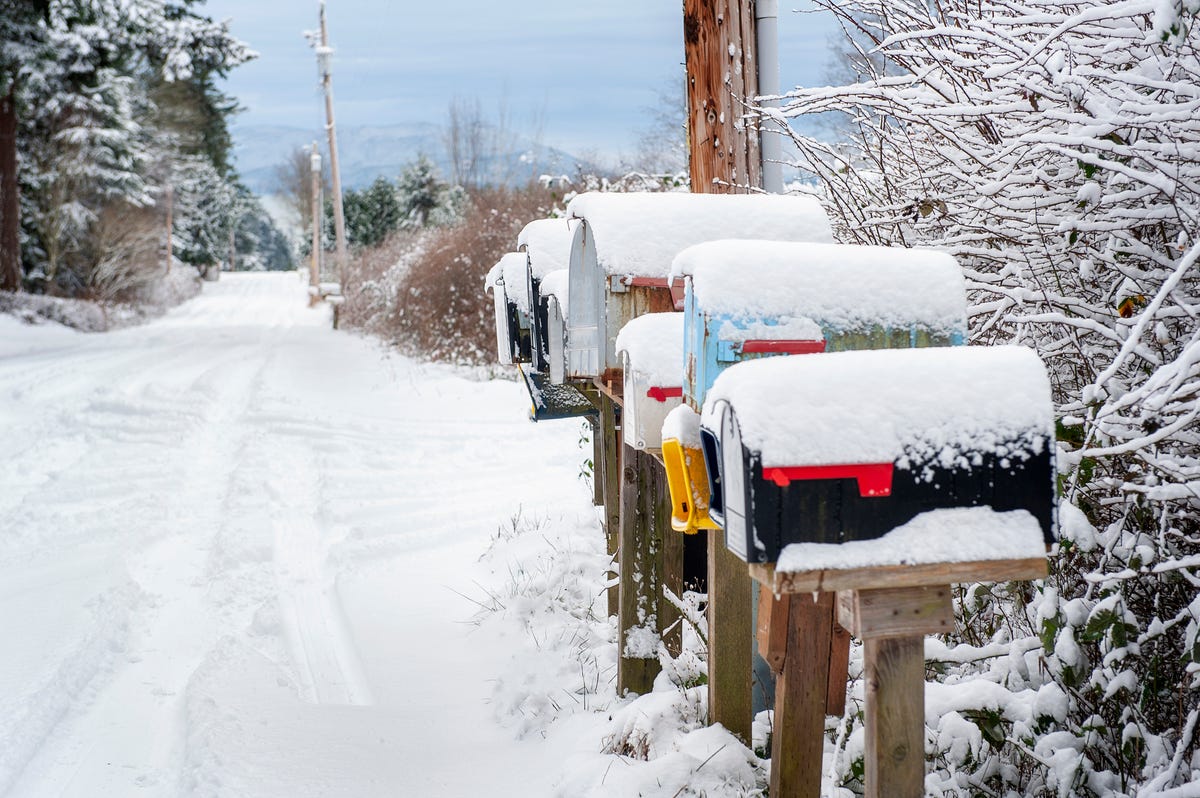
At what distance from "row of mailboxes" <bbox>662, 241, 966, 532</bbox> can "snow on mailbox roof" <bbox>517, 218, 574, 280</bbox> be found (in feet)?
7.15

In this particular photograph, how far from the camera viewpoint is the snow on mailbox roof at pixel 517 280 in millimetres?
4688

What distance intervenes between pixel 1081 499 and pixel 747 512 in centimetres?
134

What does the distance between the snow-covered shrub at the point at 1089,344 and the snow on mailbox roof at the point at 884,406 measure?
15.5 inches

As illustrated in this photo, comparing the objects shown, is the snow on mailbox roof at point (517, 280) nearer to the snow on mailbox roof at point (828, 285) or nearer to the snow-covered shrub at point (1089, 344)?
the snow-covered shrub at point (1089, 344)

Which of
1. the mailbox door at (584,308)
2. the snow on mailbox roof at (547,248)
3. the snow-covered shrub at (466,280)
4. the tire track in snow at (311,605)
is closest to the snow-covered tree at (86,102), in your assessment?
the snow-covered shrub at (466,280)

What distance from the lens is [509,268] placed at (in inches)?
192

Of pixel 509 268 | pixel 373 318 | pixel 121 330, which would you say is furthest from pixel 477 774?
pixel 121 330

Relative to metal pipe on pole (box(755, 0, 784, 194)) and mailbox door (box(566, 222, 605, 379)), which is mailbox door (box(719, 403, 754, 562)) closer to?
mailbox door (box(566, 222, 605, 379))

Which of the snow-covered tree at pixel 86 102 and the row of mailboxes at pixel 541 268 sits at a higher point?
the snow-covered tree at pixel 86 102

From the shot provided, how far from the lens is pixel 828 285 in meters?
2.01

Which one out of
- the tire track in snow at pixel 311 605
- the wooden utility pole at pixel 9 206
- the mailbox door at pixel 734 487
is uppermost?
the wooden utility pole at pixel 9 206

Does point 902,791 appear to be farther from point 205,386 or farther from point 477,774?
point 205,386

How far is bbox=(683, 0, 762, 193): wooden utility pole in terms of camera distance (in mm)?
3639

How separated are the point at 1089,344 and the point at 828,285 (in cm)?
107
